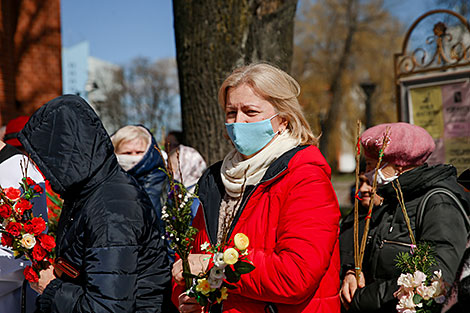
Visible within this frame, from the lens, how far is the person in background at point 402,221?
8.44 feet

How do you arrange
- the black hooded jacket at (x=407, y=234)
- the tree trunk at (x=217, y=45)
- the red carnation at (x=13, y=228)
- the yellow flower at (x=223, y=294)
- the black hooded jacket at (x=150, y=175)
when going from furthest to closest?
the tree trunk at (x=217, y=45), the black hooded jacket at (x=150, y=175), the black hooded jacket at (x=407, y=234), the red carnation at (x=13, y=228), the yellow flower at (x=223, y=294)

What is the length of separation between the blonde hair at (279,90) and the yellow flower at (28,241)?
1158mm

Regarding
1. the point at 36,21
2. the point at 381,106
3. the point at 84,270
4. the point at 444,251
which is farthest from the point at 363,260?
the point at 381,106

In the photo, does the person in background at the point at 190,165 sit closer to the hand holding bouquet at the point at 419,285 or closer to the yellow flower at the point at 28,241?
the yellow flower at the point at 28,241

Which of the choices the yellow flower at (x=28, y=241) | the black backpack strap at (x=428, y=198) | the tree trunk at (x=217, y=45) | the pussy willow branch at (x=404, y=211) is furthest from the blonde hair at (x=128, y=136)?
the black backpack strap at (x=428, y=198)

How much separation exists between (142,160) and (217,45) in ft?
4.49

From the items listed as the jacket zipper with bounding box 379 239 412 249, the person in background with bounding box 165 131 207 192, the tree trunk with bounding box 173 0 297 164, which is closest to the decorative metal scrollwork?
the tree trunk with bounding box 173 0 297 164

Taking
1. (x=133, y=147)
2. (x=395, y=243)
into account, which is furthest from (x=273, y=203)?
(x=133, y=147)

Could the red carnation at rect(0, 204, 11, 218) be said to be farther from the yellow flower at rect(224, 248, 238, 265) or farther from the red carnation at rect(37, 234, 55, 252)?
the yellow flower at rect(224, 248, 238, 265)

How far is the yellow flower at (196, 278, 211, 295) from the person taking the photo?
2035 mm

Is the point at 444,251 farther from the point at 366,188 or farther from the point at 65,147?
the point at 65,147

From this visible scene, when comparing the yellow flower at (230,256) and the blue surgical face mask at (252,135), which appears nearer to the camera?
the yellow flower at (230,256)

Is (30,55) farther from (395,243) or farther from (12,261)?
(395,243)

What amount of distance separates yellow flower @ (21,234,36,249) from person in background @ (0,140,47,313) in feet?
1.17
